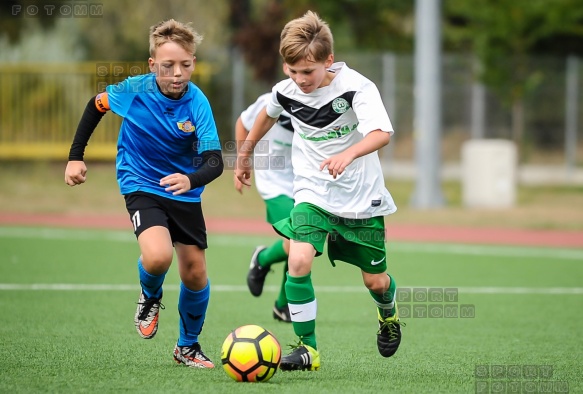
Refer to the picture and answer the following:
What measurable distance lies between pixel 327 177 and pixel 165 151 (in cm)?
101

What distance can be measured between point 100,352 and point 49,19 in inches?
843

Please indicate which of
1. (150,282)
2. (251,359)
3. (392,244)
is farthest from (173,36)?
(392,244)

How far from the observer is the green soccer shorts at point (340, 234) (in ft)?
19.6

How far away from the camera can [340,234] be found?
20.1 feet

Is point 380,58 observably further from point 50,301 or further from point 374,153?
point 374,153

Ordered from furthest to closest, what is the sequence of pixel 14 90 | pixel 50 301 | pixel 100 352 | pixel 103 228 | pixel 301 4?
1. pixel 301 4
2. pixel 14 90
3. pixel 103 228
4. pixel 50 301
5. pixel 100 352

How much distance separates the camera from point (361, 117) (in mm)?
5906

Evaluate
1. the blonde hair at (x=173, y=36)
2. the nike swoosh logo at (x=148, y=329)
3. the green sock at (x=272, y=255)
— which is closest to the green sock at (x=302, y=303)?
the nike swoosh logo at (x=148, y=329)

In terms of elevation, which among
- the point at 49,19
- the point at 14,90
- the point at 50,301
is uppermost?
the point at 49,19

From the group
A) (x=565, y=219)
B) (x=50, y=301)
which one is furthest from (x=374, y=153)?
(x=565, y=219)

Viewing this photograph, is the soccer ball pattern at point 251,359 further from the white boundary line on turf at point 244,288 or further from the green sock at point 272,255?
the white boundary line on turf at point 244,288

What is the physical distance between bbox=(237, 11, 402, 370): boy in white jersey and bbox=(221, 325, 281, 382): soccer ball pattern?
340 millimetres

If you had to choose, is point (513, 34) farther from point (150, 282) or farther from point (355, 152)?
point (150, 282)

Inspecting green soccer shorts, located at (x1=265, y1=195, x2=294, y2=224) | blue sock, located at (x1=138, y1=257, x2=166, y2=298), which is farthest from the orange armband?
green soccer shorts, located at (x1=265, y1=195, x2=294, y2=224)
